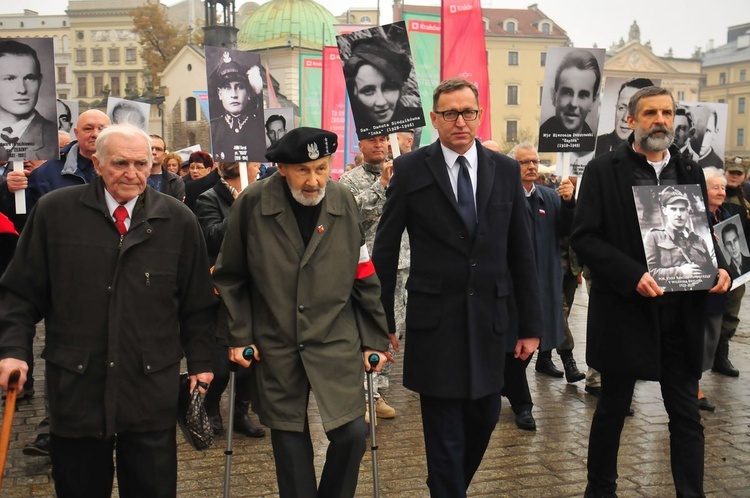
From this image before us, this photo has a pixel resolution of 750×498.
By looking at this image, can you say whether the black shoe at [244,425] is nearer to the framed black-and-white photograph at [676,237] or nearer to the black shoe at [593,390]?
the black shoe at [593,390]

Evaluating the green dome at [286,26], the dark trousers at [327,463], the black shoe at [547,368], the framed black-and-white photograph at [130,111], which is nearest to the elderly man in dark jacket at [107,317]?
the dark trousers at [327,463]

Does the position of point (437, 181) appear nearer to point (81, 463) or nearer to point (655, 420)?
point (81, 463)

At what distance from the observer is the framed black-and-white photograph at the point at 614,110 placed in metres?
8.82

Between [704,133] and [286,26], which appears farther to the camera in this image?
[286,26]

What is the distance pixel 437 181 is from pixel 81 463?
2.18m

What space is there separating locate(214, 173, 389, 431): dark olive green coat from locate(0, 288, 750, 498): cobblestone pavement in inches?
57.9

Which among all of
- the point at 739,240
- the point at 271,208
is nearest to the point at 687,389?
the point at 271,208

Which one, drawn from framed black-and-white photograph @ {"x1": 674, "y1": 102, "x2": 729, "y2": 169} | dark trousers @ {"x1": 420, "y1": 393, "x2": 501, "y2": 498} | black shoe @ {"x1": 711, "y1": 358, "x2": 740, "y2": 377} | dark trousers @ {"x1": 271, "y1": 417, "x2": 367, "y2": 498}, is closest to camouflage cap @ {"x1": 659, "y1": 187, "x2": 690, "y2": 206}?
dark trousers @ {"x1": 420, "y1": 393, "x2": 501, "y2": 498}

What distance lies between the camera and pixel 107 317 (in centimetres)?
396

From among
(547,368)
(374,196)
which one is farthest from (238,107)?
(547,368)

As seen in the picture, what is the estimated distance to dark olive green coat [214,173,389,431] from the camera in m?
4.26

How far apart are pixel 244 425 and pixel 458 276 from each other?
113 inches

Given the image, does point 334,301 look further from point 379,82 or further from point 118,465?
point 379,82

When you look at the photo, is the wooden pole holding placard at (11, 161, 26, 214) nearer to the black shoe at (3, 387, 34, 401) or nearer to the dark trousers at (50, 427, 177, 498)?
the black shoe at (3, 387, 34, 401)
